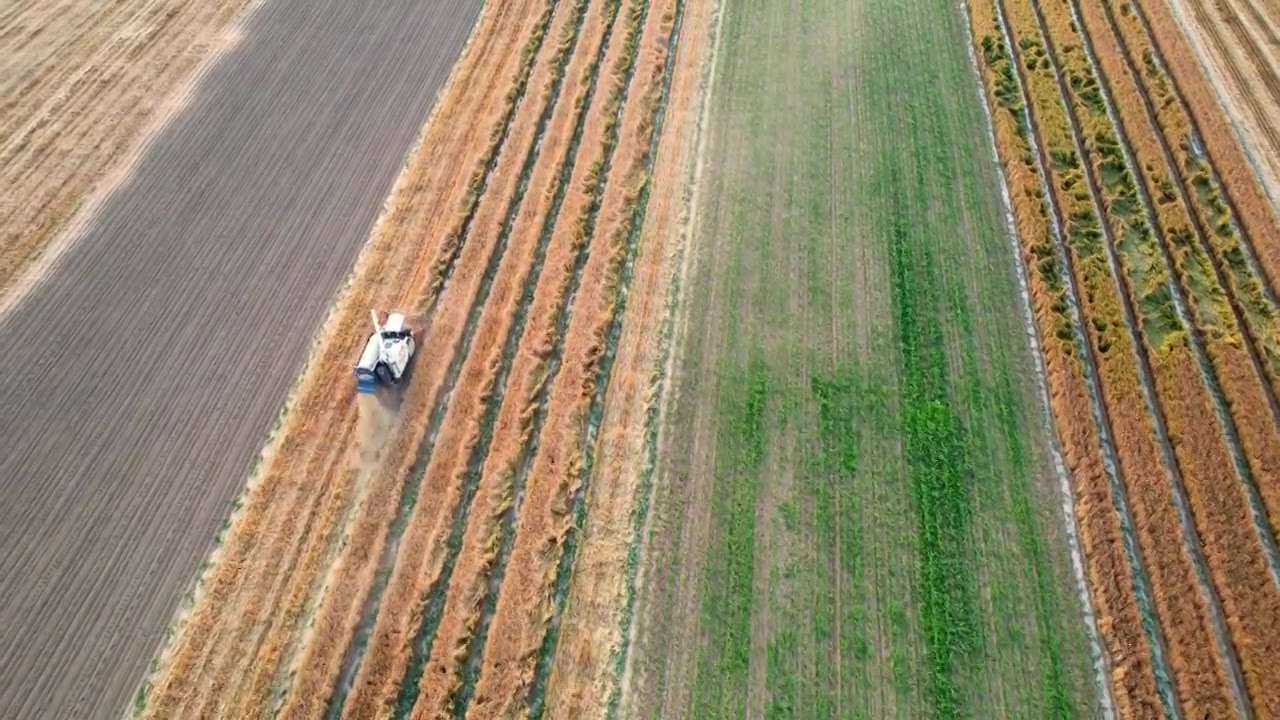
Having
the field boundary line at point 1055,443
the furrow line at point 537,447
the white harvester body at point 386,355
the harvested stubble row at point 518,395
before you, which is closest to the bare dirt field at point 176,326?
the white harvester body at point 386,355

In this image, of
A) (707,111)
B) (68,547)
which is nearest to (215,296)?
(68,547)

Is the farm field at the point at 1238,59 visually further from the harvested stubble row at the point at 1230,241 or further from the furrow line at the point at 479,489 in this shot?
the furrow line at the point at 479,489

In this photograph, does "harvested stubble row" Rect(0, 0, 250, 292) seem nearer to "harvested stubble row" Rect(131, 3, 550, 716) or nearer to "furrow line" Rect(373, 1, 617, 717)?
"harvested stubble row" Rect(131, 3, 550, 716)

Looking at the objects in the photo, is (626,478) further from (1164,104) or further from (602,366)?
(1164,104)

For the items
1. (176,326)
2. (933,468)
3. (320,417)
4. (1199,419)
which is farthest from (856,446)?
(176,326)

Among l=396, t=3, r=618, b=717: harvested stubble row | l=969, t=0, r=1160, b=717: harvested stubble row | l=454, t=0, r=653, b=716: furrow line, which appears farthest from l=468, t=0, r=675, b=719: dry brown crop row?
l=969, t=0, r=1160, b=717: harvested stubble row
